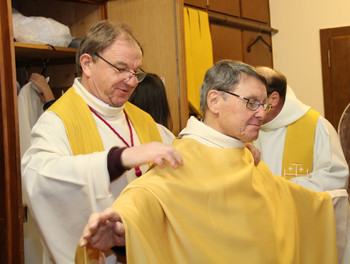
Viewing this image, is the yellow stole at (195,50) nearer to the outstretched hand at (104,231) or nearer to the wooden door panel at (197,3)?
the wooden door panel at (197,3)

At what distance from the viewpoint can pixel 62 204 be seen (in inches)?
70.3

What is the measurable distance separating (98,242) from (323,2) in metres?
4.98

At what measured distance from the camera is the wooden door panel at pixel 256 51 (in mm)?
5254

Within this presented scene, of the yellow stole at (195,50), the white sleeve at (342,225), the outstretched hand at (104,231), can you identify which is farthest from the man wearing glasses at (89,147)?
the yellow stole at (195,50)

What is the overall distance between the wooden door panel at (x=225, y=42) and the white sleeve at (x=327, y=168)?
2139 mm

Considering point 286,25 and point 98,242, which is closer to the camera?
point 98,242

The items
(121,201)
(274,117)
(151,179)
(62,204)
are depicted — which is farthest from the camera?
(274,117)

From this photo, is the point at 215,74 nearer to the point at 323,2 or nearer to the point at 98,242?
the point at 98,242

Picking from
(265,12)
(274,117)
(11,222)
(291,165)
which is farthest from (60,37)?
(265,12)

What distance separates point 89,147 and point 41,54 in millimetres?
1275

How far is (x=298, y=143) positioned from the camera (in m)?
2.86

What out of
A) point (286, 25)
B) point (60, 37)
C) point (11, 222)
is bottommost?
point (11, 222)

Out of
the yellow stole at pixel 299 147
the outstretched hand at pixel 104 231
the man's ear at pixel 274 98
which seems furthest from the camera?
the yellow stole at pixel 299 147

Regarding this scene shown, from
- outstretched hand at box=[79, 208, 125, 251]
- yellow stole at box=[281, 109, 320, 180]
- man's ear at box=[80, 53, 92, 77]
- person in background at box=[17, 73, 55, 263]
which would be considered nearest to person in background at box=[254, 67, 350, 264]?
yellow stole at box=[281, 109, 320, 180]
